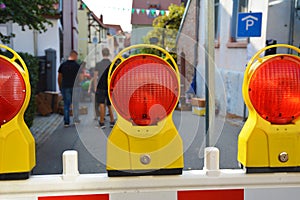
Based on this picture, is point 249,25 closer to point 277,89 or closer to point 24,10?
point 24,10

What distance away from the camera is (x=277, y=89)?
1.35 meters

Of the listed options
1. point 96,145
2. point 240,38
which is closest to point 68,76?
point 240,38

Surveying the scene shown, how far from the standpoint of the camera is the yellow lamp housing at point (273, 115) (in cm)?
135

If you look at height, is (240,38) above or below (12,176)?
above

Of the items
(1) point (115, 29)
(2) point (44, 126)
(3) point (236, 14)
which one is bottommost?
(2) point (44, 126)

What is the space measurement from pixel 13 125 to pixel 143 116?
478 millimetres

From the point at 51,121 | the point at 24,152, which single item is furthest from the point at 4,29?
the point at 24,152

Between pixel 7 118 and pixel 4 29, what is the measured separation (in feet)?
38.2

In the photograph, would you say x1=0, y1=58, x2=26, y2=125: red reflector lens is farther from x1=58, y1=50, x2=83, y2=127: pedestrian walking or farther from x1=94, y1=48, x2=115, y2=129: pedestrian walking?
x1=58, y1=50, x2=83, y2=127: pedestrian walking

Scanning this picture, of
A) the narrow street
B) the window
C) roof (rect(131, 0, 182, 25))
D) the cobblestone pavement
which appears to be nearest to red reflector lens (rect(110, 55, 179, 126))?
the narrow street

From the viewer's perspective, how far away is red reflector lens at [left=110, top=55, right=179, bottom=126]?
1328mm

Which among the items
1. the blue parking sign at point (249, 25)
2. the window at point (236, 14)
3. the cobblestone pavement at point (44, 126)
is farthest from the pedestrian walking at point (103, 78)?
the window at point (236, 14)

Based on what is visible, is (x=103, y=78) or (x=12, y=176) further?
(x=103, y=78)

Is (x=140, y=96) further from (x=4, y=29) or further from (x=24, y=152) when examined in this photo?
(x=4, y=29)
